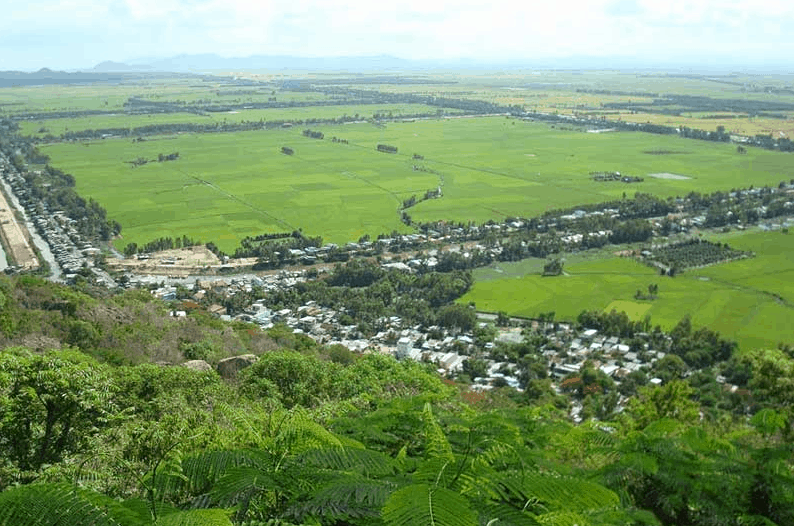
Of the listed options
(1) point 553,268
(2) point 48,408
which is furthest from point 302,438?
(1) point 553,268

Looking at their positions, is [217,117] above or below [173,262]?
above

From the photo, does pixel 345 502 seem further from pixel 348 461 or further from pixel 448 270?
pixel 448 270

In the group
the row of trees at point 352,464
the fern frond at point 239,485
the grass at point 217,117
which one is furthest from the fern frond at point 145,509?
the grass at point 217,117

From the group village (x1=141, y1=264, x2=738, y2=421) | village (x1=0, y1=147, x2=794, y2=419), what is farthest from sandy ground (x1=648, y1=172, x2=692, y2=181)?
village (x1=141, y1=264, x2=738, y2=421)

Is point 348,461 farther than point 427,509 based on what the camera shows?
Yes

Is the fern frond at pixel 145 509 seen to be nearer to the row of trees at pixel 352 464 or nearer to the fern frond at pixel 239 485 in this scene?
the row of trees at pixel 352 464

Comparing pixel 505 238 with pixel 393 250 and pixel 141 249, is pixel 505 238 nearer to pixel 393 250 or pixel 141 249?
pixel 393 250
